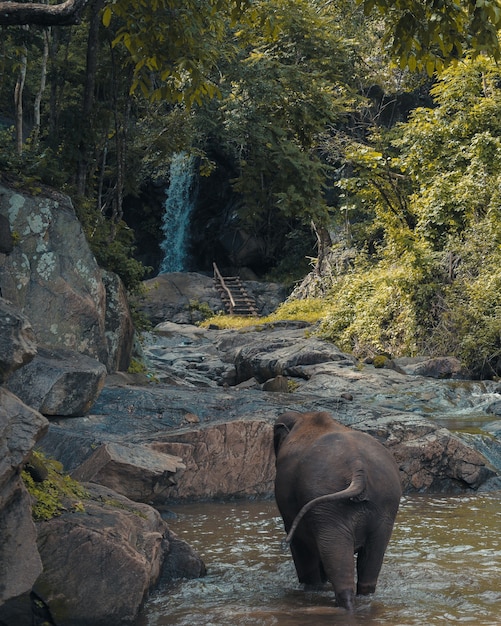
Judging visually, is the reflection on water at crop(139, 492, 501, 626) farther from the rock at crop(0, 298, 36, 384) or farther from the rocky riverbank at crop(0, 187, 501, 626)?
the rock at crop(0, 298, 36, 384)

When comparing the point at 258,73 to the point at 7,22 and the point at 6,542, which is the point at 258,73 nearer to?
the point at 7,22

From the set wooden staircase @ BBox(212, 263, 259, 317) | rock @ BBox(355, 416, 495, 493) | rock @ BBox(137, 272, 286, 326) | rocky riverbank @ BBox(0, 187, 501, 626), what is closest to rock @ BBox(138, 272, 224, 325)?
rock @ BBox(137, 272, 286, 326)

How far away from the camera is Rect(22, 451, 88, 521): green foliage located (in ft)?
18.8

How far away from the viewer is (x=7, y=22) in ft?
23.1

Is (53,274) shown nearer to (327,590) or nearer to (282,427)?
(282,427)

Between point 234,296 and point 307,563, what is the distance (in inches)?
1306

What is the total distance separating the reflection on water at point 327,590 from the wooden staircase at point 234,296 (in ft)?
92.9

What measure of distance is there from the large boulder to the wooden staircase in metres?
23.5

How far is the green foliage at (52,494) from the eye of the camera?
573 centimetres

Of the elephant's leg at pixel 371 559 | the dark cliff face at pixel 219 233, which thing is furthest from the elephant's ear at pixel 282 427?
the dark cliff face at pixel 219 233

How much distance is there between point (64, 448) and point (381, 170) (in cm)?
2015

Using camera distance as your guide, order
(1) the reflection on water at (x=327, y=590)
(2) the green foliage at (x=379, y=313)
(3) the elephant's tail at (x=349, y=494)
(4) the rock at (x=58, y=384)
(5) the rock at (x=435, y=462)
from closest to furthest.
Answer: (3) the elephant's tail at (x=349, y=494)
(1) the reflection on water at (x=327, y=590)
(4) the rock at (x=58, y=384)
(5) the rock at (x=435, y=462)
(2) the green foliage at (x=379, y=313)

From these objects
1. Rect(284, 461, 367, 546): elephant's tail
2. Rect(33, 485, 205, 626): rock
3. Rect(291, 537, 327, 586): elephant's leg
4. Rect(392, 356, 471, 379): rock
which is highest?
Rect(284, 461, 367, 546): elephant's tail

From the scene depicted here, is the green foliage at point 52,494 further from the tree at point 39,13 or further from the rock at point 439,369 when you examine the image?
the rock at point 439,369
